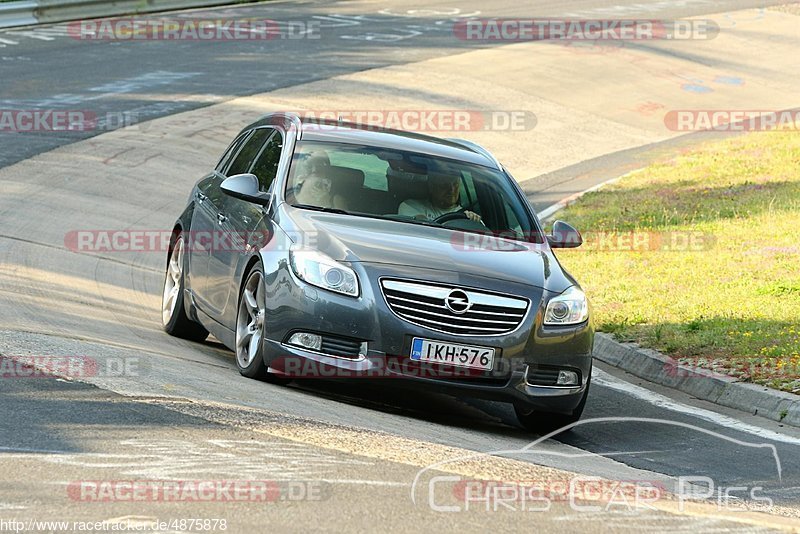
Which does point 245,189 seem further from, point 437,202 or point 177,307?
point 177,307

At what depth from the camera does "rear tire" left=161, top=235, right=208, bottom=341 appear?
10.6 meters

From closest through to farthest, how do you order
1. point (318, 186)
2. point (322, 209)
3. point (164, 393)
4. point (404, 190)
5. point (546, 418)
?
point (164, 393)
point (546, 418)
point (322, 209)
point (318, 186)
point (404, 190)

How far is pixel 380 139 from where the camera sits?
33.3 ft

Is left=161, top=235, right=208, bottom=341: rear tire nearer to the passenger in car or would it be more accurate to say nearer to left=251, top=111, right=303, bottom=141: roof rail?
left=251, top=111, right=303, bottom=141: roof rail

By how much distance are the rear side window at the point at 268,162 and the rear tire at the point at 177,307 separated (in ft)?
3.54

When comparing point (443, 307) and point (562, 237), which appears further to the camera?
point (562, 237)

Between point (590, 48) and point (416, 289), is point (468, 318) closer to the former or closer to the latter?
point (416, 289)

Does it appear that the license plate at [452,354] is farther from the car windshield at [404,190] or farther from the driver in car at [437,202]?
the driver in car at [437,202]

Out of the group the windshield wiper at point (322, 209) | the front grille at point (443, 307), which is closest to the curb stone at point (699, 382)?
the front grille at point (443, 307)

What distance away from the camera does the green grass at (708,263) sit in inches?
441

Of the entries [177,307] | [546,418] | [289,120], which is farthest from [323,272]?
[177,307]

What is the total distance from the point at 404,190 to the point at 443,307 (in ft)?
5.23

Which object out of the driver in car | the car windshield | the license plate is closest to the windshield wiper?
the car windshield

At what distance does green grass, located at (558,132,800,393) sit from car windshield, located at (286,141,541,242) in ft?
7.40
